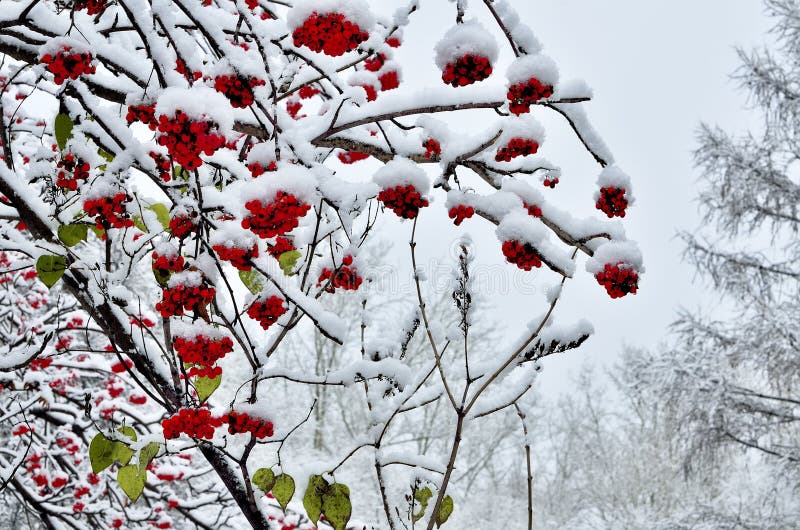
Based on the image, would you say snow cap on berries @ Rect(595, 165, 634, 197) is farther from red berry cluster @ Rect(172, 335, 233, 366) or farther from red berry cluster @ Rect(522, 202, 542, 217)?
red berry cluster @ Rect(172, 335, 233, 366)

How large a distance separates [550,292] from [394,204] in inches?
16.9

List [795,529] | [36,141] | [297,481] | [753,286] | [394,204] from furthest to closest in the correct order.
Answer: [753,286] → [795,529] → [36,141] → [297,481] → [394,204]

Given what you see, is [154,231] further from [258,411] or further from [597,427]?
[597,427]

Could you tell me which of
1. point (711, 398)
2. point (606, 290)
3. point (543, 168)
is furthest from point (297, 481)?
point (711, 398)

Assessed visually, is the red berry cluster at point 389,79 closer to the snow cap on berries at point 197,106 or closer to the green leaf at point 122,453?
the snow cap on berries at point 197,106

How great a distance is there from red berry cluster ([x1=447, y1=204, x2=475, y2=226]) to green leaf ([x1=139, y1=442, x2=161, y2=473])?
0.96m

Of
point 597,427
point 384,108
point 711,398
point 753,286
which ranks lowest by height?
point 384,108

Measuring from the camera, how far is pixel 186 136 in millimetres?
1003

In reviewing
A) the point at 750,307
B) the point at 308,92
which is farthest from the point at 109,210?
the point at 750,307

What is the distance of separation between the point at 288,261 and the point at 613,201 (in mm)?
912

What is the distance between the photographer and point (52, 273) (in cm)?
155

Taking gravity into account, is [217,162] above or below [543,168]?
below

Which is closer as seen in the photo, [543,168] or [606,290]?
[606,290]

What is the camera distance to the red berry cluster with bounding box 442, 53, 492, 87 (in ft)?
4.01
